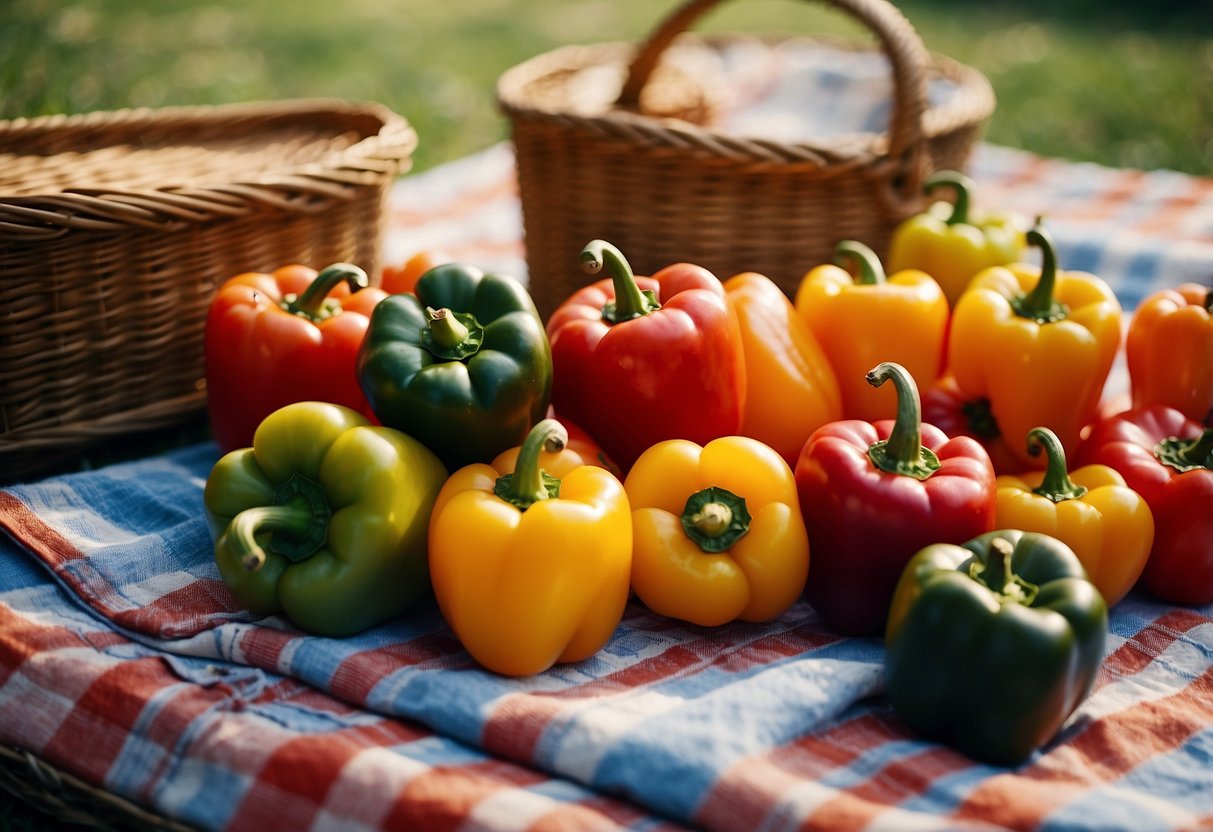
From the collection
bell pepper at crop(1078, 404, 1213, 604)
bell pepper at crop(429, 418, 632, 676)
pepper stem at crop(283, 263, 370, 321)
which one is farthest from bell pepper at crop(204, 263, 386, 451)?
bell pepper at crop(1078, 404, 1213, 604)

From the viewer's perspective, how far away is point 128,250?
7.16 feet

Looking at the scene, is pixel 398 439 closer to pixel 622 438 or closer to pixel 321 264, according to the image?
pixel 622 438

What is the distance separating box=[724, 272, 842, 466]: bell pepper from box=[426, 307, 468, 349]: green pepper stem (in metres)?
0.52

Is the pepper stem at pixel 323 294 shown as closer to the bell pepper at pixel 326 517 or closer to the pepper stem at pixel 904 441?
the bell pepper at pixel 326 517

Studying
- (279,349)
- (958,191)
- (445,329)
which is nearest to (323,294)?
(279,349)

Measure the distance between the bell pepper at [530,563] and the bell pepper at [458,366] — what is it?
0.15 m

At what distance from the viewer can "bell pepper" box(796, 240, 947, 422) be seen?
2.20 meters

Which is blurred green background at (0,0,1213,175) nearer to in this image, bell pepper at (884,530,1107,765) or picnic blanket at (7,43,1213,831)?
picnic blanket at (7,43,1213,831)

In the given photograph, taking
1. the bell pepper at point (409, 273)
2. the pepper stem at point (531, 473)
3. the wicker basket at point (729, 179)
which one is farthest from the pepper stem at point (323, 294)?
the wicker basket at point (729, 179)

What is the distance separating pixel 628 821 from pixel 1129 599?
1020mm

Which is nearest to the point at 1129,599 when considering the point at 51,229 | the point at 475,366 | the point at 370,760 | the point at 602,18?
the point at 475,366

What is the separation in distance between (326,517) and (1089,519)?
1154 mm

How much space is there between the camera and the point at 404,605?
183 centimetres

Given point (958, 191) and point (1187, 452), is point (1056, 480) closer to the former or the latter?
point (1187, 452)
